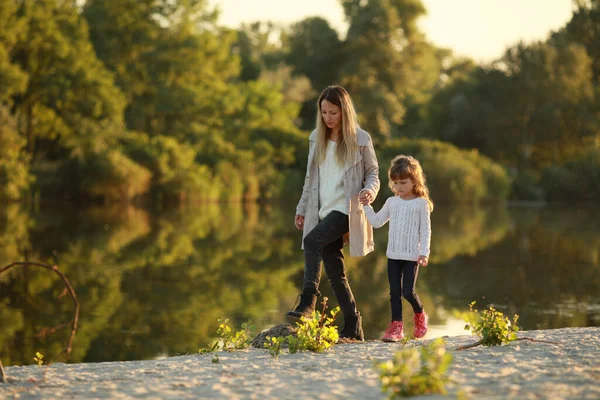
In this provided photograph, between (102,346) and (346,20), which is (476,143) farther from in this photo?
(102,346)

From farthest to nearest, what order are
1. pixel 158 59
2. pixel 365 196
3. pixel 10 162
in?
pixel 158 59
pixel 10 162
pixel 365 196

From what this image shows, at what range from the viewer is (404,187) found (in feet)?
20.9

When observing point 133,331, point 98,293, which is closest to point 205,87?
point 98,293

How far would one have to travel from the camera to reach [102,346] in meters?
8.66

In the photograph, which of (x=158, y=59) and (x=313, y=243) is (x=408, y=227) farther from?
(x=158, y=59)

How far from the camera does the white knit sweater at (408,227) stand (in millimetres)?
6316

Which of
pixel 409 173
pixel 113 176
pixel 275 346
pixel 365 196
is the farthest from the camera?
pixel 113 176

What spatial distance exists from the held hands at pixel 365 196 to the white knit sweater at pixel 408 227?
11 centimetres

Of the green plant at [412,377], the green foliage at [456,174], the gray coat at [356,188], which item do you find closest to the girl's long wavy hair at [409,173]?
the gray coat at [356,188]

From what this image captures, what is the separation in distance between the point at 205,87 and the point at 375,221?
43504mm

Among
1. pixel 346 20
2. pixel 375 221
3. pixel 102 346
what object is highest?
pixel 346 20

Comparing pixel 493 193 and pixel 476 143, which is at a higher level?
pixel 476 143

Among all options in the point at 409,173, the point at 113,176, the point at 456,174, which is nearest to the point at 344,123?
the point at 409,173

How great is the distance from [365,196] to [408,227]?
1.39 ft
